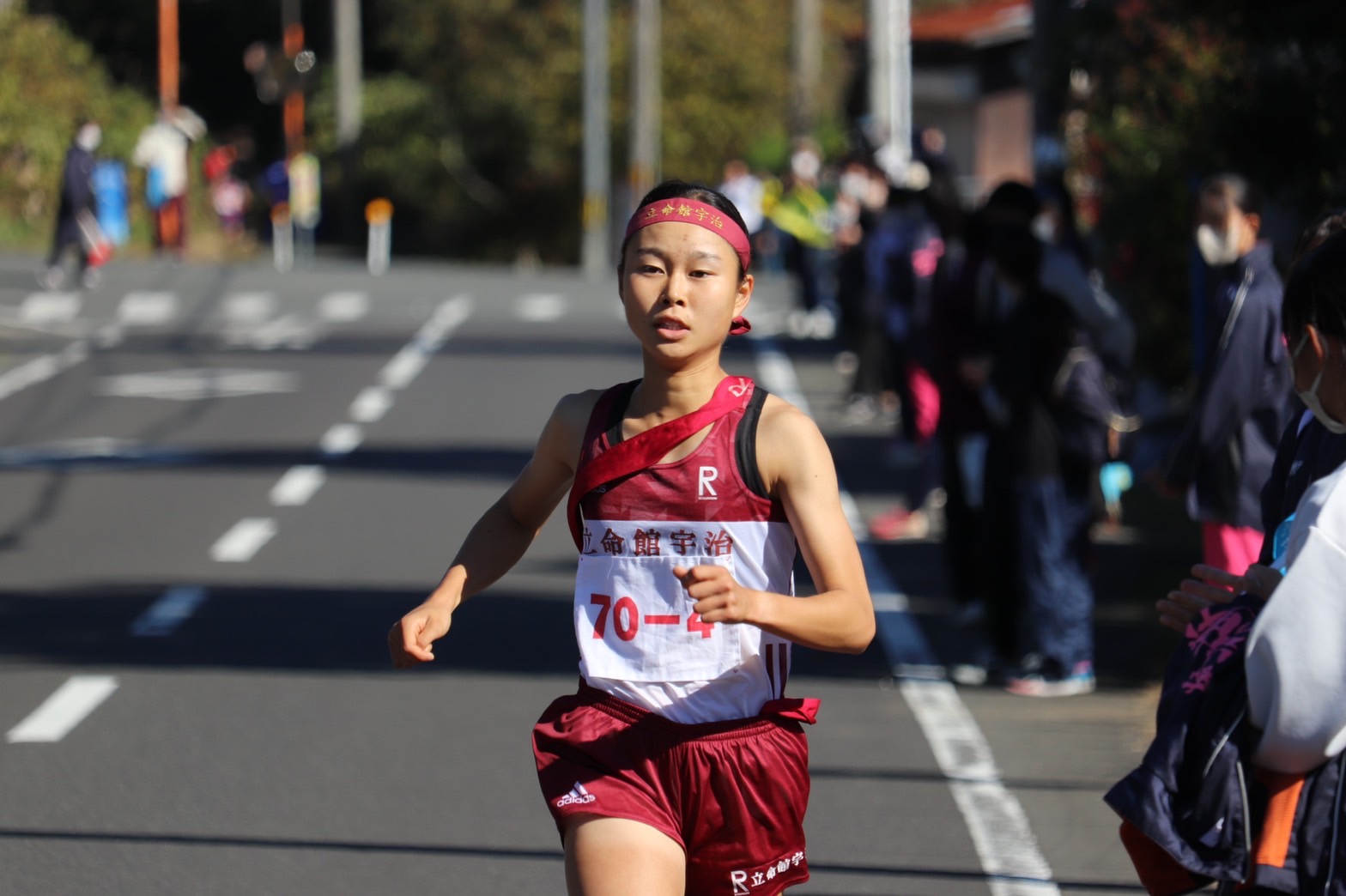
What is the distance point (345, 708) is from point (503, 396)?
11.2 metres

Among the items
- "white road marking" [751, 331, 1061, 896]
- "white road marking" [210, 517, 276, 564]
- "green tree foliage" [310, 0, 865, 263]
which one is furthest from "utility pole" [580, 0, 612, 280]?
"white road marking" [751, 331, 1061, 896]

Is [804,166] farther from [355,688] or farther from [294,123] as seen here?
[294,123]

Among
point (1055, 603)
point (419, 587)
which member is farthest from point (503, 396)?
point (1055, 603)

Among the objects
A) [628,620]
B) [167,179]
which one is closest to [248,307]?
[167,179]

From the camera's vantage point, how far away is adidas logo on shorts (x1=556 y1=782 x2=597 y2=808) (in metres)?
3.77

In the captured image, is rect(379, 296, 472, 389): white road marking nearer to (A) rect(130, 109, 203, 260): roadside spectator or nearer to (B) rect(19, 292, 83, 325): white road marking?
(B) rect(19, 292, 83, 325): white road marking

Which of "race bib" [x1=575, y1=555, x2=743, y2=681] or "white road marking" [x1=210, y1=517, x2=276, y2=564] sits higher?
"race bib" [x1=575, y1=555, x2=743, y2=681]

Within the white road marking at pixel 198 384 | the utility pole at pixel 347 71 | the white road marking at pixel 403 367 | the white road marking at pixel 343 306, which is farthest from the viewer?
the utility pole at pixel 347 71

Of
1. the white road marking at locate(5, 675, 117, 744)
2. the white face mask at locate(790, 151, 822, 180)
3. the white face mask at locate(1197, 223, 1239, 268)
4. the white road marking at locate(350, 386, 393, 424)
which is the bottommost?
the white road marking at locate(350, 386, 393, 424)

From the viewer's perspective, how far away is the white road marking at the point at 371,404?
17750 millimetres

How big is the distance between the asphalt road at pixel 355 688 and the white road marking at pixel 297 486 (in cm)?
4

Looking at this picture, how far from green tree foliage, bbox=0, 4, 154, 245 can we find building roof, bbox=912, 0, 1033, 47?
18408 mm

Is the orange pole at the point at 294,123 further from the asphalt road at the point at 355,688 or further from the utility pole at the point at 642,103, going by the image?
the asphalt road at the point at 355,688

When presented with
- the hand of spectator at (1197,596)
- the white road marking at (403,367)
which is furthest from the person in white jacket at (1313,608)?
the white road marking at (403,367)
